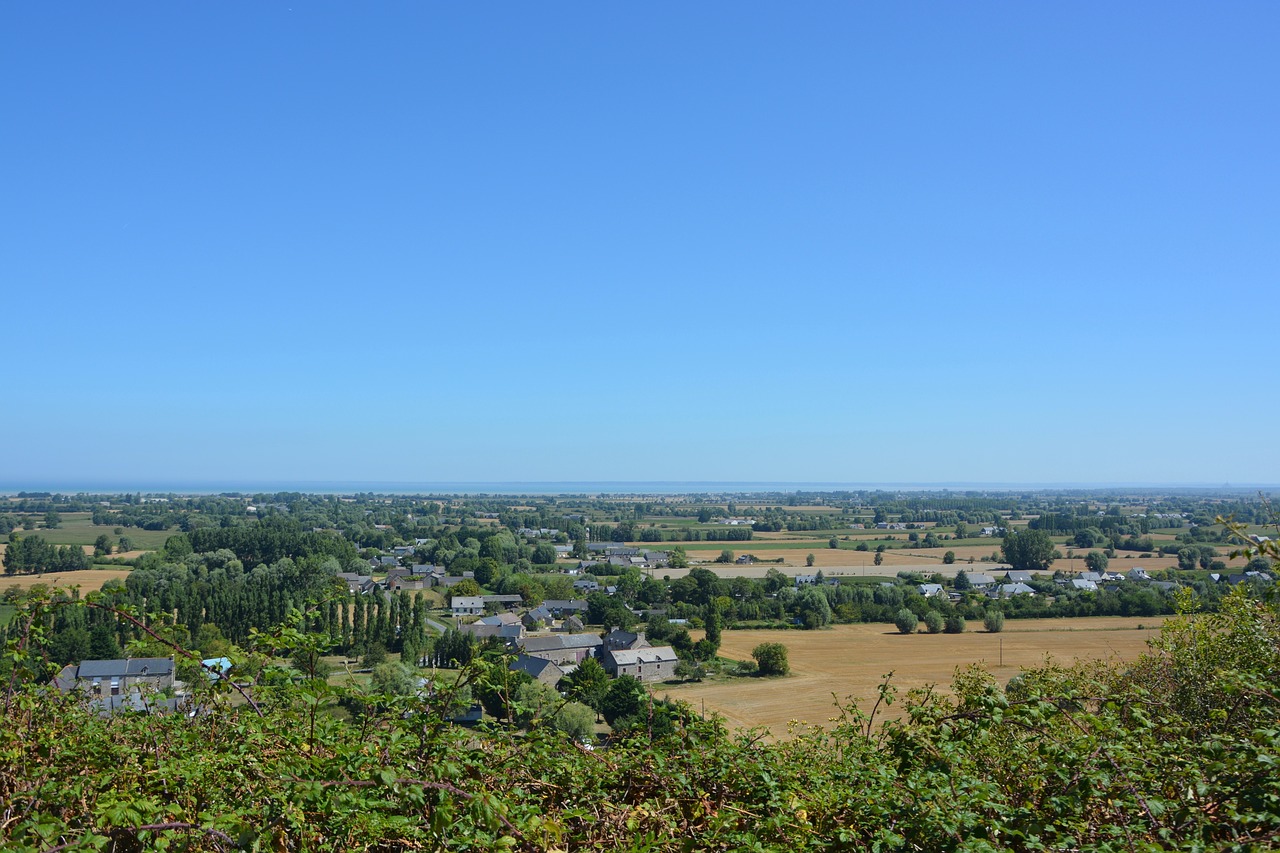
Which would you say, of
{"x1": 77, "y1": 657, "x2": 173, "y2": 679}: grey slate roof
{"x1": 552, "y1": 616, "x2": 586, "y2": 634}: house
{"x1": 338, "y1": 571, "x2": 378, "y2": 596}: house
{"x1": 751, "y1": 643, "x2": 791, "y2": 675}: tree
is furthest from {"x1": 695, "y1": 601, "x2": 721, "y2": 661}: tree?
{"x1": 338, "y1": 571, "x2": 378, "y2": 596}: house

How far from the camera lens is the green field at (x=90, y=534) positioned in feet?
Result: 283

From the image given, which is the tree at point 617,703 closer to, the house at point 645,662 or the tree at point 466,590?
the house at point 645,662

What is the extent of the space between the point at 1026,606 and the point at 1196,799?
5048 centimetres

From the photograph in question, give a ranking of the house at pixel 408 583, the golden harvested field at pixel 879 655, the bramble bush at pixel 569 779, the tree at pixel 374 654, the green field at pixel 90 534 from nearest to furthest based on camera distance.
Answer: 1. the bramble bush at pixel 569 779
2. the golden harvested field at pixel 879 655
3. the tree at pixel 374 654
4. the house at pixel 408 583
5. the green field at pixel 90 534

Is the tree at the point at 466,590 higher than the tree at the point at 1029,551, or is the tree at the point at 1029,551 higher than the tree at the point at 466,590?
the tree at the point at 1029,551

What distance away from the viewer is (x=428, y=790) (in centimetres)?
300

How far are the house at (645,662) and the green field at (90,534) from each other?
66791 millimetres

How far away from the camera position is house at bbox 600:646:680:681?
3416 cm

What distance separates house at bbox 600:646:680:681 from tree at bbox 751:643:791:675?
3.87m

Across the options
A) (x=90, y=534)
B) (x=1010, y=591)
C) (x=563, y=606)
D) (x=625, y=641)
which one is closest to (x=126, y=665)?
(x=625, y=641)

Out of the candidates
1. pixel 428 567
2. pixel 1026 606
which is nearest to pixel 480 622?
pixel 428 567

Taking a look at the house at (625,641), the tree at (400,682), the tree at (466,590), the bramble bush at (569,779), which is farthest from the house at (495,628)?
the bramble bush at (569,779)

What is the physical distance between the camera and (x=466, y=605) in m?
54.1

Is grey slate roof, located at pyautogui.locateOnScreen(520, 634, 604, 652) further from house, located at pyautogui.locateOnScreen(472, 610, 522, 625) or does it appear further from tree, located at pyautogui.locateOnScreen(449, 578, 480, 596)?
tree, located at pyautogui.locateOnScreen(449, 578, 480, 596)
